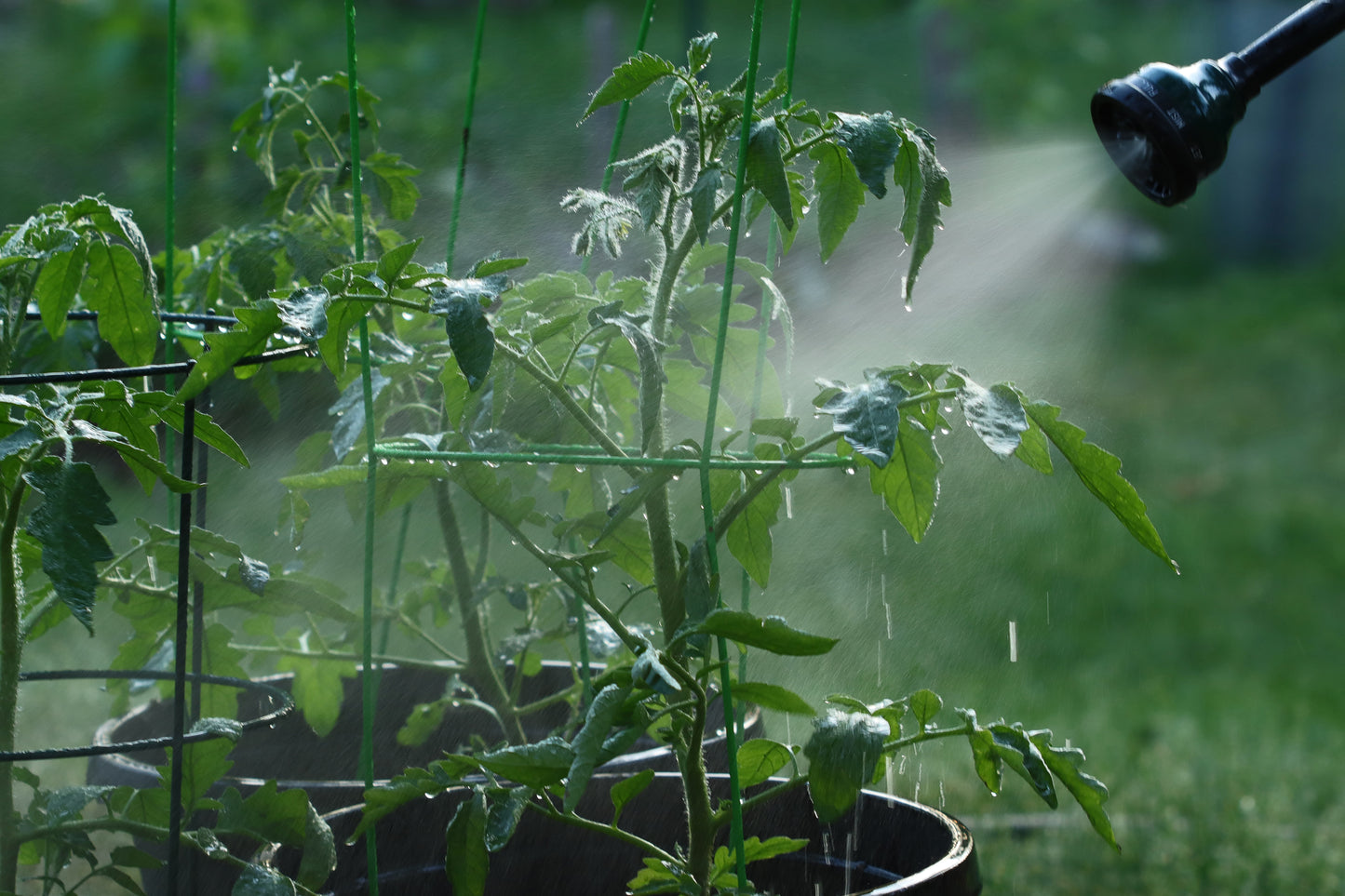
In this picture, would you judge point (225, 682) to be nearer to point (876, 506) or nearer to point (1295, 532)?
point (876, 506)

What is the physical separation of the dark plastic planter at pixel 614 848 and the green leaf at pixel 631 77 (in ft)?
2.08

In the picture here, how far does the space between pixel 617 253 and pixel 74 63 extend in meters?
5.17

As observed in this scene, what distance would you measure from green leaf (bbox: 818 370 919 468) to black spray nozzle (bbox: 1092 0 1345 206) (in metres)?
0.28

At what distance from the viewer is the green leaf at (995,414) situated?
0.91 m

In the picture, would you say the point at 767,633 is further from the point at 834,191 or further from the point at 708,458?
the point at 834,191

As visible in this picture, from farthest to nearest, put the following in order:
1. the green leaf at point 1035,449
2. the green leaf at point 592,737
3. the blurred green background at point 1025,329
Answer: the blurred green background at point 1025,329, the green leaf at point 1035,449, the green leaf at point 592,737

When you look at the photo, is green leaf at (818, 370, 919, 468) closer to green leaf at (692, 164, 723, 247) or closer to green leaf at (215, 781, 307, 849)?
green leaf at (692, 164, 723, 247)

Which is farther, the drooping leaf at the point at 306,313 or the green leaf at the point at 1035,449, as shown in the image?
the green leaf at the point at 1035,449

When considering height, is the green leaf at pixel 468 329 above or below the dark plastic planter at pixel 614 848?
above

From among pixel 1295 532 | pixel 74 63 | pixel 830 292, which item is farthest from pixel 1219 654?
pixel 74 63

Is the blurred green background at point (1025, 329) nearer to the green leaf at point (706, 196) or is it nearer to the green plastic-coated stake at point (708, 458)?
the green plastic-coated stake at point (708, 458)

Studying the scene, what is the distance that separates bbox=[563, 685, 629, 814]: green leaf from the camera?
840 millimetres

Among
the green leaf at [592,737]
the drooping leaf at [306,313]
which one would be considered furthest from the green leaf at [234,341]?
the green leaf at [592,737]

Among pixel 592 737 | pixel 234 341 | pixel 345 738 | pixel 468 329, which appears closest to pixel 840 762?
pixel 592 737
